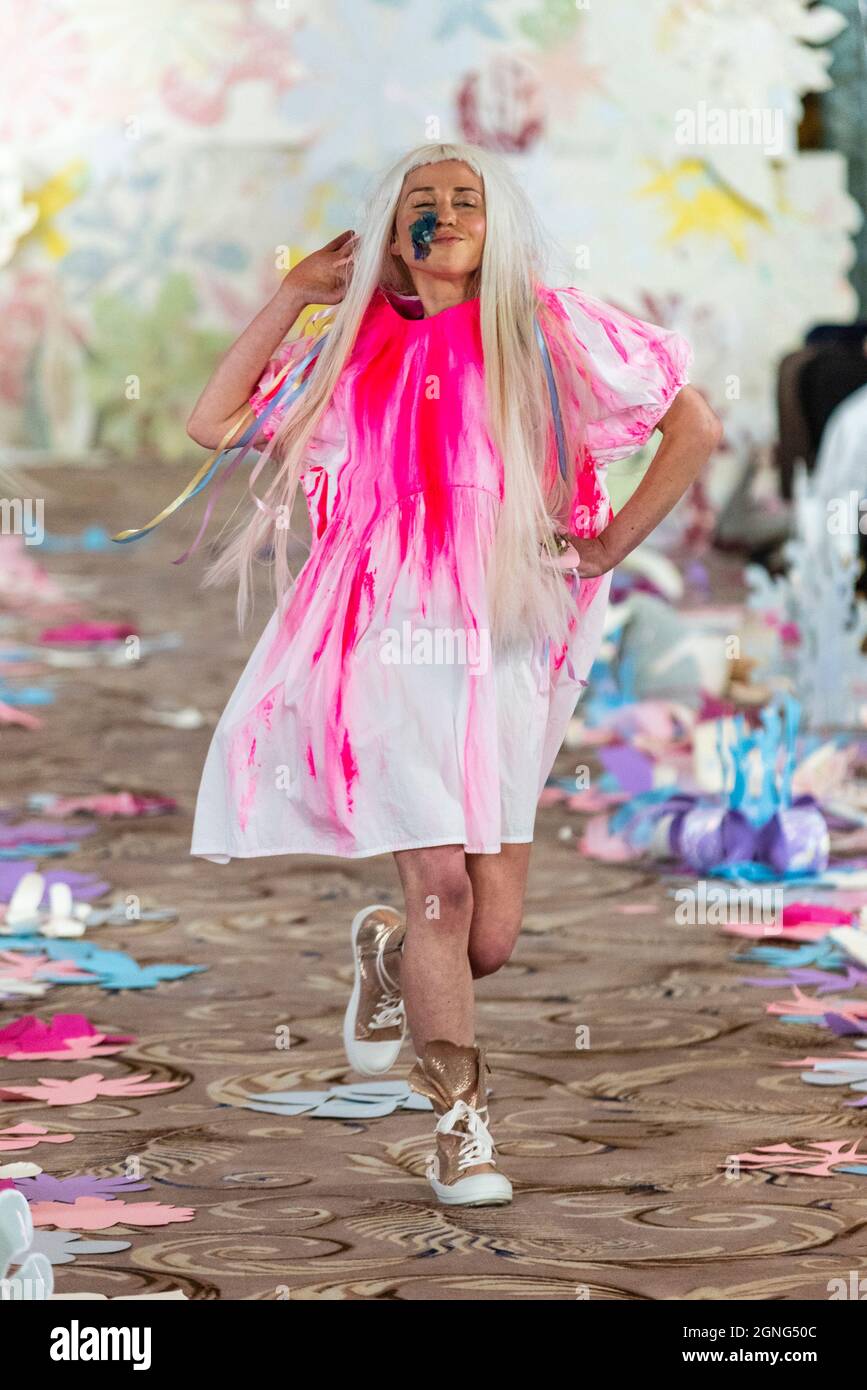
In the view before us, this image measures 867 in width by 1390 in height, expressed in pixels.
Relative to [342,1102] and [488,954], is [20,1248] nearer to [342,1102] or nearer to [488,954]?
[488,954]

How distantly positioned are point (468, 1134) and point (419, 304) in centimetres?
108

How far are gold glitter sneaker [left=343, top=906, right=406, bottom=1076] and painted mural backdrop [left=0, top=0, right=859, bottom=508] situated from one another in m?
4.86

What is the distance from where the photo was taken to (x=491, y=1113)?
2883 millimetres

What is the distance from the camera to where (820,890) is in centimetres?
413

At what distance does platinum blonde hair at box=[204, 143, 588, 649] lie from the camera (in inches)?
101

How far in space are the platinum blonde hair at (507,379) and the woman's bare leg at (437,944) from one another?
0.30m

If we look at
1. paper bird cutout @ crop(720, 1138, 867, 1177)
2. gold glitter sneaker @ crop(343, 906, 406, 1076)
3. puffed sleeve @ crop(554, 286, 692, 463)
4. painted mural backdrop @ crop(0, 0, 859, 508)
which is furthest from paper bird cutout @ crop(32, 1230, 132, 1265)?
painted mural backdrop @ crop(0, 0, 859, 508)

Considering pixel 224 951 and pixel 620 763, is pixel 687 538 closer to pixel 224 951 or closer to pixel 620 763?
pixel 620 763

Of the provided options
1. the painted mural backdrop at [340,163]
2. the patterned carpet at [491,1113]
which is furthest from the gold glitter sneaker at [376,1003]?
the painted mural backdrop at [340,163]

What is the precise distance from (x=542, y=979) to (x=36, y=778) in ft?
7.16

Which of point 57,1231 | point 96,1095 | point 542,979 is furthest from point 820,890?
point 57,1231

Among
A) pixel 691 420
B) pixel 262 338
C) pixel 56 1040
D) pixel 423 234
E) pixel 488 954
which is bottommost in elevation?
pixel 56 1040

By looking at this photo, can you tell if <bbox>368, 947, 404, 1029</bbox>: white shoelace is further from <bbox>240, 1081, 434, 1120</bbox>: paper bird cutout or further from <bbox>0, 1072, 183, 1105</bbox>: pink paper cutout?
<bbox>0, 1072, 183, 1105</bbox>: pink paper cutout

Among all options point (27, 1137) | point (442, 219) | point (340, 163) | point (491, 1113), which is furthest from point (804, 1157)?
point (340, 163)
